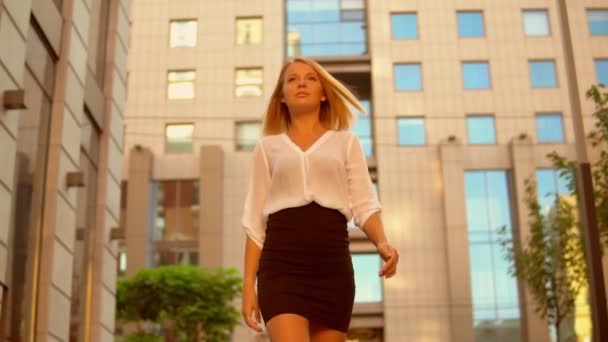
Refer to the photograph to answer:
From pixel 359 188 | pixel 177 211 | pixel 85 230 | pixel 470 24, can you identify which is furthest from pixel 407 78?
pixel 359 188

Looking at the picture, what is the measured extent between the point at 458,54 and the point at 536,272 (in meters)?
19.3

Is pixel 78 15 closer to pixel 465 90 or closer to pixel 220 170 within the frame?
pixel 220 170

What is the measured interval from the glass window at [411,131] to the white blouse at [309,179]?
3922cm

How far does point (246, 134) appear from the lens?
1726 inches

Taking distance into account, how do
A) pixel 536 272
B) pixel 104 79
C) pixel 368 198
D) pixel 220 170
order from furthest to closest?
pixel 220 170
pixel 536 272
pixel 104 79
pixel 368 198

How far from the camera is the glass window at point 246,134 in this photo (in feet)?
143

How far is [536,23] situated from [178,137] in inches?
726

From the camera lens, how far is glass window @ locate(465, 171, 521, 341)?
131ft

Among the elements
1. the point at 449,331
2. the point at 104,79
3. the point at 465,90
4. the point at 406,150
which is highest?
the point at 465,90

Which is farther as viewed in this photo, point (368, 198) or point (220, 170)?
point (220, 170)

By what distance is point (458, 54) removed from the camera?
44.4m

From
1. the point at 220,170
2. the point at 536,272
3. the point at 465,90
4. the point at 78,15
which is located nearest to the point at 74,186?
the point at 78,15

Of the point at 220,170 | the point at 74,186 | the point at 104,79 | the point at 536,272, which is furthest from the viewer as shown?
the point at 220,170

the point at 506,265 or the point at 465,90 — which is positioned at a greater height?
the point at 465,90
